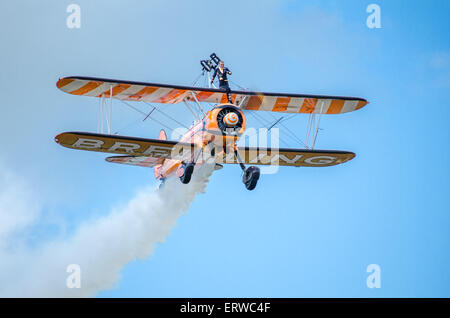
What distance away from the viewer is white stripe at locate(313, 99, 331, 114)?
931 inches

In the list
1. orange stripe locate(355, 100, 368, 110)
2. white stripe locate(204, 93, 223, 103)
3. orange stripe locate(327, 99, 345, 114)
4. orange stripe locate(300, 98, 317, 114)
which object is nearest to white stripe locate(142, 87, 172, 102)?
white stripe locate(204, 93, 223, 103)

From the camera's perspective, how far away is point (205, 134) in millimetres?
20938

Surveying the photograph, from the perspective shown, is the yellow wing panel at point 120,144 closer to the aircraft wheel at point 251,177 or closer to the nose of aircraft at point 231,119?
the nose of aircraft at point 231,119

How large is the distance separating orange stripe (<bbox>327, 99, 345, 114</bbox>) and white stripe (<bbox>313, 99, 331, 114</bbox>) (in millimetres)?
102

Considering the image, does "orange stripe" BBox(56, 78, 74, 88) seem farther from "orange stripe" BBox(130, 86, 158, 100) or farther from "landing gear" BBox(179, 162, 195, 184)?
"landing gear" BBox(179, 162, 195, 184)

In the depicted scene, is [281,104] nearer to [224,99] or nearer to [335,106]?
[335,106]

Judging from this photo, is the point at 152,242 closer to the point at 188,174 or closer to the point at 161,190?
the point at 161,190

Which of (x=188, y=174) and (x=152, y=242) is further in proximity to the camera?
(x=152, y=242)

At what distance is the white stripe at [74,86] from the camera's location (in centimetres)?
2152

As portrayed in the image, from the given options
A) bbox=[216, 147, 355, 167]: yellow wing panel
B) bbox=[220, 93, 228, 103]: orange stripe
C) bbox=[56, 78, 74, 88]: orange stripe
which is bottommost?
bbox=[216, 147, 355, 167]: yellow wing panel

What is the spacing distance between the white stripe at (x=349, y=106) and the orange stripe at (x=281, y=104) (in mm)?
1590
